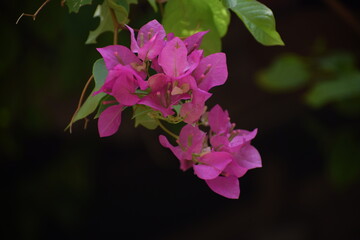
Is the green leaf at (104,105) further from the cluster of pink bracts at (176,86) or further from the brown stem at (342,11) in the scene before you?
the brown stem at (342,11)

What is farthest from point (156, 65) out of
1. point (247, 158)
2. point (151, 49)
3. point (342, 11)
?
point (342, 11)

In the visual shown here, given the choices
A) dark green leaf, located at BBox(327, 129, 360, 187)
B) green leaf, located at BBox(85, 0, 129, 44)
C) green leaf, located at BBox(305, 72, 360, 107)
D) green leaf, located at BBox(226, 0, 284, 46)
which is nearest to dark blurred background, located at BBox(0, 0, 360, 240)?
dark green leaf, located at BBox(327, 129, 360, 187)

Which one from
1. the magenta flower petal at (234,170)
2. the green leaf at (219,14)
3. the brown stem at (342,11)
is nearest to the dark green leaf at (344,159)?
the brown stem at (342,11)

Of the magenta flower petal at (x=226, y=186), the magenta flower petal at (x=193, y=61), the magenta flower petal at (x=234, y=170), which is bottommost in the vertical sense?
the magenta flower petal at (x=226, y=186)

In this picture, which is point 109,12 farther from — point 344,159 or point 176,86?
point 344,159

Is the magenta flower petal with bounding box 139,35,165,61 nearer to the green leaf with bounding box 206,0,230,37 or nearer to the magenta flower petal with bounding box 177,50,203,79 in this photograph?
the magenta flower petal with bounding box 177,50,203,79

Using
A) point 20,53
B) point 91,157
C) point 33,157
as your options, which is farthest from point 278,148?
point 20,53

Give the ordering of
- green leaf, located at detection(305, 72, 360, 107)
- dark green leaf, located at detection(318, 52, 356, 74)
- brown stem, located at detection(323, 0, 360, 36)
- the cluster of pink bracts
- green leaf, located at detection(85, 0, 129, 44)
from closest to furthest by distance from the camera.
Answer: the cluster of pink bracts, green leaf, located at detection(85, 0, 129, 44), brown stem, located at detection(323, 0, 360, 36), green leaf, located at detection(305, 72, 360, 107), dark green leaf, located at detection(318, 52, 356, 74)
